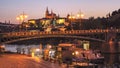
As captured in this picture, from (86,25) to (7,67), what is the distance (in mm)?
109058

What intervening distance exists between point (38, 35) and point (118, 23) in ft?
227

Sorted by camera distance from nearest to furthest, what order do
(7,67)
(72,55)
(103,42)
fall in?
(7,67) < (72,55) < (103,42)

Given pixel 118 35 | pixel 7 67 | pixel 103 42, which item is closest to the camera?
pixel 7 67

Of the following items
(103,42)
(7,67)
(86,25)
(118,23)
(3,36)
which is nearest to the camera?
(7,67)

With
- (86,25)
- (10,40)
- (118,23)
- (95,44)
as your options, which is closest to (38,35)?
(10,40)

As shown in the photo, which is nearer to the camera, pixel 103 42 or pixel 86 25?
pixel 103 42

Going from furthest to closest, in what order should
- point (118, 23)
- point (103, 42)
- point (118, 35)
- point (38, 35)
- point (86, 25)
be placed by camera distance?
point (118, 23) < point (86, 25) < point (118, 35) < point (103, 42) < point (38, 35)

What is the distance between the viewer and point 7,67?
28.9 meters

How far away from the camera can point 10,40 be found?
76.9m

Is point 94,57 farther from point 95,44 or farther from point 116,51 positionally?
point 95,44

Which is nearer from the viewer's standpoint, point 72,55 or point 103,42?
point 72,55

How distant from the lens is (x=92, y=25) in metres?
140

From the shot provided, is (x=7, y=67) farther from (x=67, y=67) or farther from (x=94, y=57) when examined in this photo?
(x=94, y=57)

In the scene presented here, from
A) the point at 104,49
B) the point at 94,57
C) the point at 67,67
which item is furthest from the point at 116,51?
the point at 67,67
